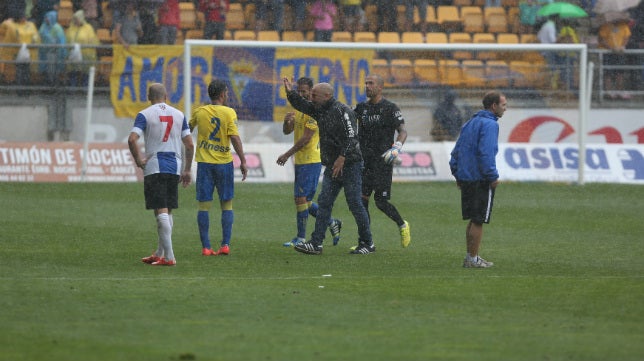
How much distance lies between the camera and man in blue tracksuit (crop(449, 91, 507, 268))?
42.4 feet

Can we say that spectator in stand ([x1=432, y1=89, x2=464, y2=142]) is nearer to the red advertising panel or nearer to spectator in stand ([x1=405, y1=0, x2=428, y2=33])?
spectator in stand ([x1=405, y1=0, x2=428, y2=33])

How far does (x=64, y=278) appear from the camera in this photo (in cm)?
1198

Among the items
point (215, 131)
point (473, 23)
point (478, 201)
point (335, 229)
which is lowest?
point (335, 229)

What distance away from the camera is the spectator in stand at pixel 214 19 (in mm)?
29656

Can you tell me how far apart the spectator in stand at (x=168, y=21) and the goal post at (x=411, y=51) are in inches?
134

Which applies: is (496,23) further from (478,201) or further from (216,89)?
(478,201)

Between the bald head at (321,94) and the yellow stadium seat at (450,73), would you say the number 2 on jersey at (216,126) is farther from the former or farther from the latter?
the yellow stadium seat at (450,73)

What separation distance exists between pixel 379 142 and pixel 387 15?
1639 cm

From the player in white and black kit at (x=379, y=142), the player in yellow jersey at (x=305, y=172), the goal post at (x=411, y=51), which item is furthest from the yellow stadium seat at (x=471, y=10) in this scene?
the player in white and black kit at (x=379, y=142)

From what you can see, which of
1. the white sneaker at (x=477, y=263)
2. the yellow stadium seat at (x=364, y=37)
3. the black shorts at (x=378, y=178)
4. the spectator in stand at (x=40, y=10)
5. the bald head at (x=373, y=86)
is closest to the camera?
the white sneaker at (x=477, y=263)

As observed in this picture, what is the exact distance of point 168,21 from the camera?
29562mm

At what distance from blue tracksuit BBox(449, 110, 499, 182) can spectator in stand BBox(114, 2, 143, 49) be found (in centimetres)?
1714

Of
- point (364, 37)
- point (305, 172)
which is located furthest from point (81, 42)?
point (305, 172)

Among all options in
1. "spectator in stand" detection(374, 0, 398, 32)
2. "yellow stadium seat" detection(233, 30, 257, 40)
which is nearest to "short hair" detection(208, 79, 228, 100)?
"yellow stadium seat" detection(233, 30, 257, 40)
